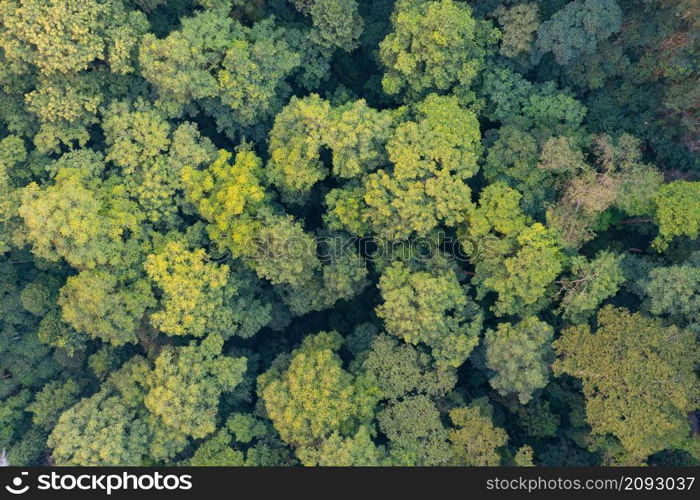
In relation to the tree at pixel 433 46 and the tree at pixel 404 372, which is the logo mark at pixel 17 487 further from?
the tree at pixel 433 46

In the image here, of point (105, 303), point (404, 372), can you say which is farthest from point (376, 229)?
point (105, 303)

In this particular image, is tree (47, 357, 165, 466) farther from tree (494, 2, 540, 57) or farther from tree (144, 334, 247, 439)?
tree (494, 2, 540, 57)

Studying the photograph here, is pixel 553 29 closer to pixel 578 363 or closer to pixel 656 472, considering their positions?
pixel 578 363

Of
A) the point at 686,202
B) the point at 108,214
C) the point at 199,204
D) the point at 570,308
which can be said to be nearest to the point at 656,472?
the point at 570,308

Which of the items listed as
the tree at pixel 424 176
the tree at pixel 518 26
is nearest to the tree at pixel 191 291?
the tree at pixel 424 176

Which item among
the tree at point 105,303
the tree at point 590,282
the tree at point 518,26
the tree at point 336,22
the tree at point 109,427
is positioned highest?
the tree at point 518,26

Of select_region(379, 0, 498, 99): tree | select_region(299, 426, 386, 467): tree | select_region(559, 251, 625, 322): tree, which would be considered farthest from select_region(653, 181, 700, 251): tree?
select_region(299, 426, 386, 467): tree
